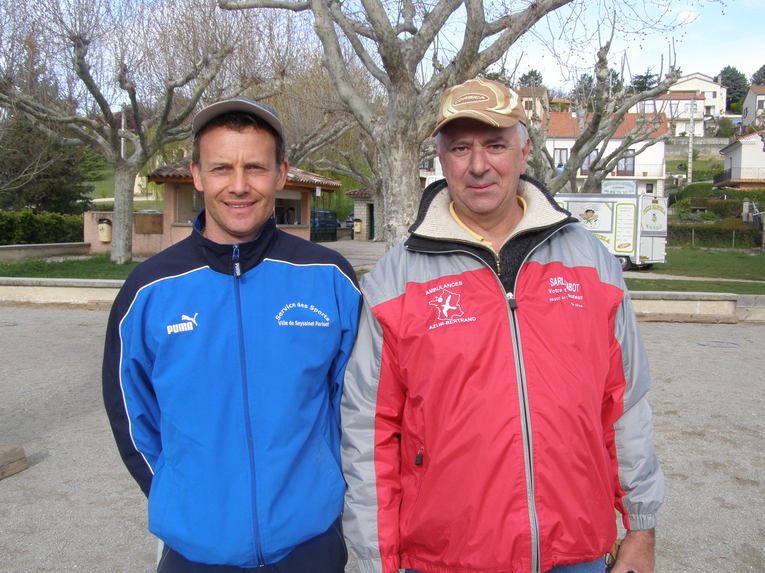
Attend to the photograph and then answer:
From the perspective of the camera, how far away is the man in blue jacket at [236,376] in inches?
77.9

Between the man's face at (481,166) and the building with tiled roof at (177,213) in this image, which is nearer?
the man's face at (481,166)

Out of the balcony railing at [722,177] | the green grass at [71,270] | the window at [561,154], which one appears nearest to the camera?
the green grass at [71,270]

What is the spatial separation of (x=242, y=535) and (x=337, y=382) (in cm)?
55

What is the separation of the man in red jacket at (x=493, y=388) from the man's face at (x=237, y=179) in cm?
44

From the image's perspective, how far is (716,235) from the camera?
3825 cm

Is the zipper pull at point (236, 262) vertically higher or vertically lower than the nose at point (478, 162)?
lower

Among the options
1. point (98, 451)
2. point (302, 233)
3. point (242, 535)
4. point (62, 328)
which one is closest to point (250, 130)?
point (242, 535)

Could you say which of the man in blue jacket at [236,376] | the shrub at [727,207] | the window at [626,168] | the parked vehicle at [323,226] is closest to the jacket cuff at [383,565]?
the man in blue jacket at [236,376]

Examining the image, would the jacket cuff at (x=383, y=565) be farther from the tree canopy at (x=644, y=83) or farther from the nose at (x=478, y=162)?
the tree canopy at (x=644, y=83)

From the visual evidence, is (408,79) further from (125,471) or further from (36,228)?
(36,228)

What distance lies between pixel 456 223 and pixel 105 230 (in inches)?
1018

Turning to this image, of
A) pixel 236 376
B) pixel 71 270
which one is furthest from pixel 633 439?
pixel 71 270

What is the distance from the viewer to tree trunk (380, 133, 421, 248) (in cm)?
1004

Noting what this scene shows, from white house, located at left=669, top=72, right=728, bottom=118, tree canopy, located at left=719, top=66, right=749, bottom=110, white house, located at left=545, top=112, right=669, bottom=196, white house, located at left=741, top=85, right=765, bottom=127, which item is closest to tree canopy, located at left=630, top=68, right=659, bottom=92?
white house, located at left=545, top=112, right=669, bottom=196
